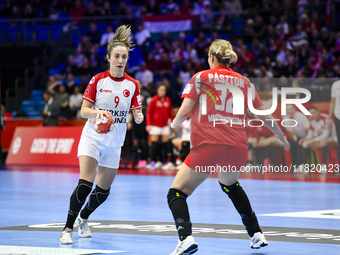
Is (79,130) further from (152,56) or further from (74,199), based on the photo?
(74,199)

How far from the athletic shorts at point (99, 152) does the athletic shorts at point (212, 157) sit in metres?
1.45

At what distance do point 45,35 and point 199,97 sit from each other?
2372cm

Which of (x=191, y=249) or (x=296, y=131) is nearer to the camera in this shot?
(x=191, y=249)

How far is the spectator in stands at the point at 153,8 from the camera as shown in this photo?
26125mm

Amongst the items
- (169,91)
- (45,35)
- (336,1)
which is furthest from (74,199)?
(45,35)

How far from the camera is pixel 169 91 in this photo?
20734 mm

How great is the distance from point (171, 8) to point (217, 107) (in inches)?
828

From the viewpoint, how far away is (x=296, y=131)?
16.0 metres

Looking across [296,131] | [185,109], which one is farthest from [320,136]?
[185,109]

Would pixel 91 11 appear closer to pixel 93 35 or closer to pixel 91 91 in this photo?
pixel 93 35

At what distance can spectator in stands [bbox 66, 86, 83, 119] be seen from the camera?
68.9 ft

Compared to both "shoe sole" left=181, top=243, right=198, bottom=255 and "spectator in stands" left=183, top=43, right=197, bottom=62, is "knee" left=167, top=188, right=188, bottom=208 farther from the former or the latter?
"spectator in stands" left=183, top=43, right=197, bottom=62

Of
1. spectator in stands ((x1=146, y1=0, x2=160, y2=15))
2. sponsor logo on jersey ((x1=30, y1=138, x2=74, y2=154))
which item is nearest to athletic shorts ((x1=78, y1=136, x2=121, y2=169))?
sponsor logo on jersey ((x1=30, y1=138, x2=74, y2=154))

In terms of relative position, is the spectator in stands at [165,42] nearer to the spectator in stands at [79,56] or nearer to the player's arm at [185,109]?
the spectator in stands at [79,56]
